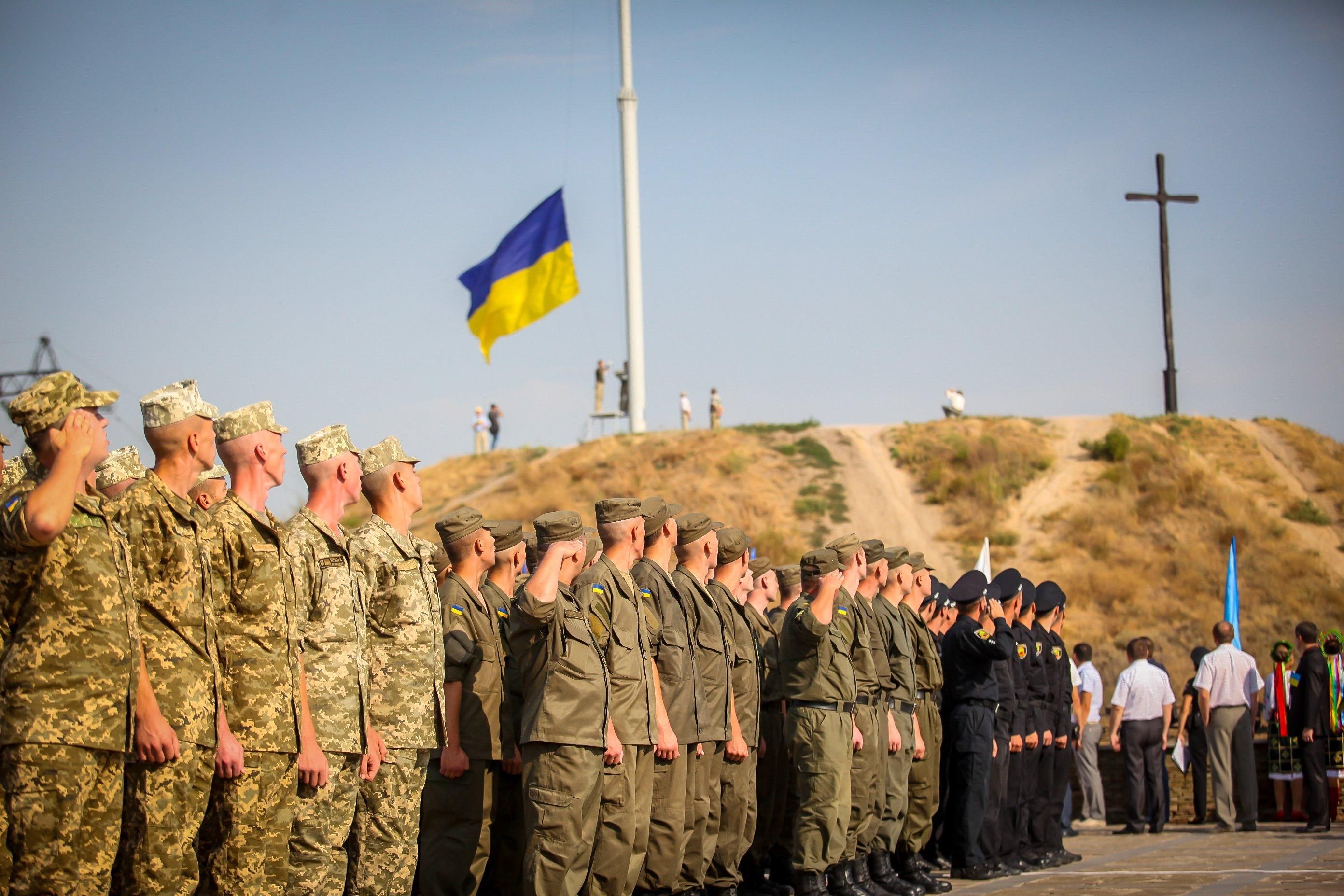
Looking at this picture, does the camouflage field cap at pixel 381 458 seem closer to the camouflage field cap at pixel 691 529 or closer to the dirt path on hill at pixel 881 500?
the camouflage field cap at pixel 691 529

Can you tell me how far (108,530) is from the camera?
183 inches

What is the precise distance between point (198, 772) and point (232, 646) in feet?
1.81

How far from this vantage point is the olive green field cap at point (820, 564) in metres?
8.09

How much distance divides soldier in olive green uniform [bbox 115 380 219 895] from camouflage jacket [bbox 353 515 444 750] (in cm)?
125

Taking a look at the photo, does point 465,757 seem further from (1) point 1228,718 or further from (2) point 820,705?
(1) point 1228,718

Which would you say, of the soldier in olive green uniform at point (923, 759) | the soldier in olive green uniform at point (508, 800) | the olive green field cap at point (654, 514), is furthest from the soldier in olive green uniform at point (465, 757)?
the soldier in olive green uniform at point (923, 759)

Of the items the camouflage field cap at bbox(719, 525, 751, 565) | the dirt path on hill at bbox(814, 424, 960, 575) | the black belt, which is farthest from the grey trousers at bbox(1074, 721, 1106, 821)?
the dirt path on hill at bbox(814, 424, 960, 575)

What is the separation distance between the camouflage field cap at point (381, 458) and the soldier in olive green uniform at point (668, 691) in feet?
4.49

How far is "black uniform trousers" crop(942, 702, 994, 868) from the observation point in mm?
9734

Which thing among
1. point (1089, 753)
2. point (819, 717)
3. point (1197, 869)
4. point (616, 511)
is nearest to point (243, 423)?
point (616, 511)

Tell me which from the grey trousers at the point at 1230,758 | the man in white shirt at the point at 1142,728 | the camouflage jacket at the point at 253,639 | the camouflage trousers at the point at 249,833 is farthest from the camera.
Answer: the man in white shirt at the point at 1142,728

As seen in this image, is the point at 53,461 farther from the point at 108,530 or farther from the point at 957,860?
the point at 957,860

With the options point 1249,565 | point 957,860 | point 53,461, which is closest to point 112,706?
point 53,461

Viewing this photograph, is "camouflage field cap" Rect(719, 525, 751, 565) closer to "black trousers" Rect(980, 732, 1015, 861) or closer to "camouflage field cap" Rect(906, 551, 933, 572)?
"camouflage field cap" Rect(906, 551, 933, 572)
